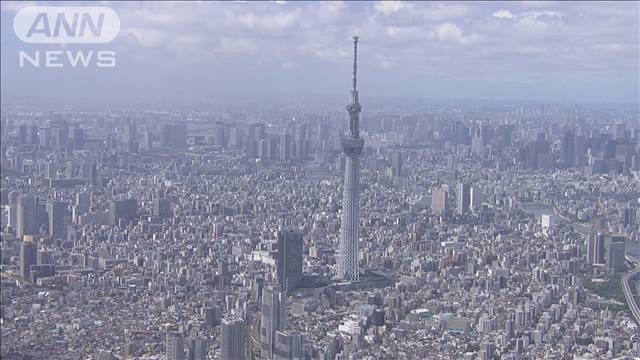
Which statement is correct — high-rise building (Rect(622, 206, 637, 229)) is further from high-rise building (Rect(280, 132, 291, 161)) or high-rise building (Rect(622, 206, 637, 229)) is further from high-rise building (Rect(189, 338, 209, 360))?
high-rise building (Rect(189, 338, 209, 360))

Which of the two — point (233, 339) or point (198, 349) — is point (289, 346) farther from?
point (198, 349)

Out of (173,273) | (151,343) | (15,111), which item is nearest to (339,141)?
(173,273)

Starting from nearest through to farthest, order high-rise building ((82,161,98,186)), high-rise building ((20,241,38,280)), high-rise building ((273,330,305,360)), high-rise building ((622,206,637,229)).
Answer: high-rise building ((273,330,305,360)) → high-rise building ((622,206,637,229)) → high-rise building ((20,241,38,280)) → high-rise building ((82,161,98,186))

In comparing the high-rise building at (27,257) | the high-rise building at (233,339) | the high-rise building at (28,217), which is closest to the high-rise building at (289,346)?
the high-rise building at (233,339)

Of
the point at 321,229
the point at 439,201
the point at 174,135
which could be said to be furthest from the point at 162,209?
the point at 439,201

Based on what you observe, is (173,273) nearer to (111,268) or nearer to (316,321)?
(111,268)

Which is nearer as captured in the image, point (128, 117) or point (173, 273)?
point (173, 273)

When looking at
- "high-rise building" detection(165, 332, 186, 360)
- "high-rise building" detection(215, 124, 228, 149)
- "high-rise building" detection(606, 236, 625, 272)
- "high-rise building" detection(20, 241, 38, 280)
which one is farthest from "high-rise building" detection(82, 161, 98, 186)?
"high-rise building" detection(606, 236, 625, 272)
